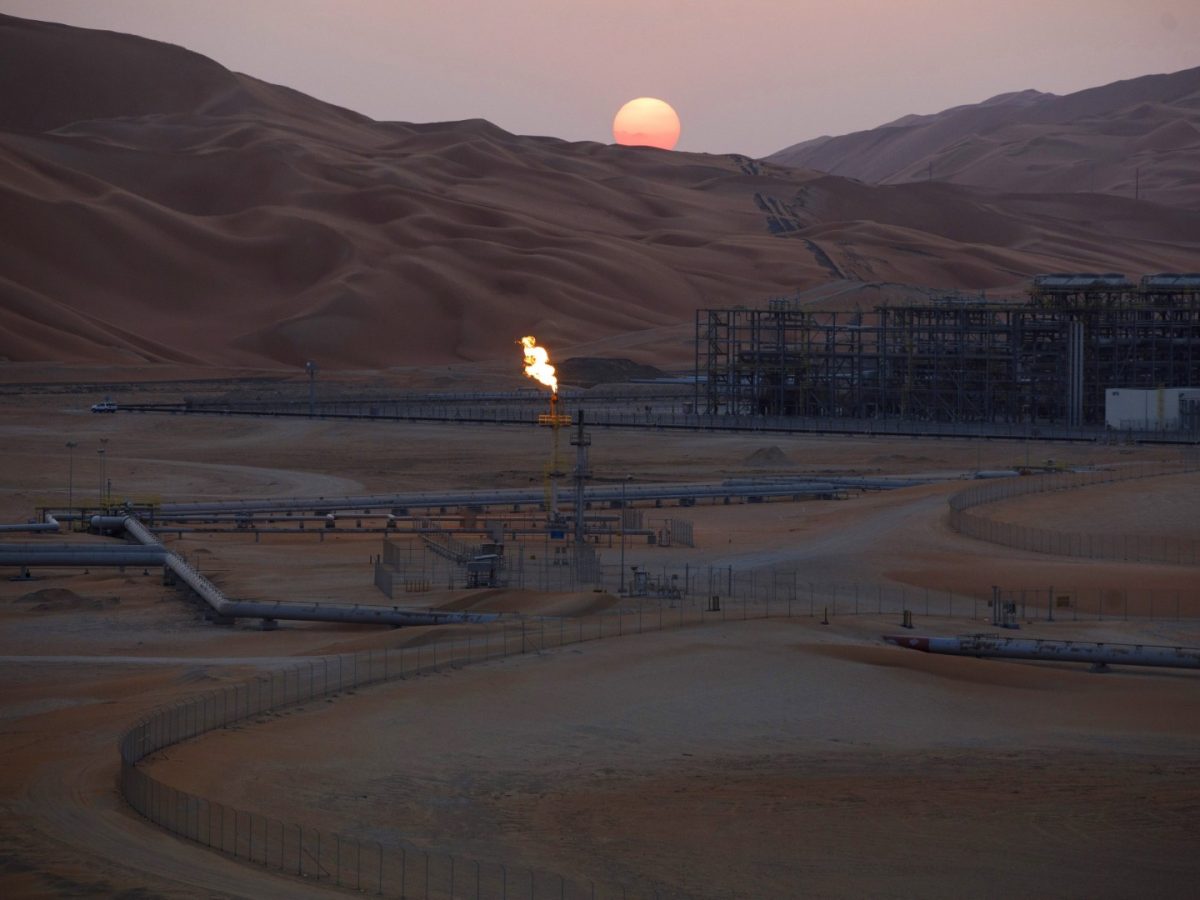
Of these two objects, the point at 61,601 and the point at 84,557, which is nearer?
the point at 61,601

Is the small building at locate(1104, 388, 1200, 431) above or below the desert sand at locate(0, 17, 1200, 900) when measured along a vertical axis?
above

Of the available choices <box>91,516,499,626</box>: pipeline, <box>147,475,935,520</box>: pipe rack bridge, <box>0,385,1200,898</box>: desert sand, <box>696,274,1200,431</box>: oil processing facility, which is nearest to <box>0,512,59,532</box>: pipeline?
<box>147,475,935,520</box>: pipe rack bridge

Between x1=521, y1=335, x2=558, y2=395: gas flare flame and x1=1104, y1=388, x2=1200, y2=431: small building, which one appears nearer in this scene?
x1=521, y1=335, x2=558, y2=395: gas flare flame

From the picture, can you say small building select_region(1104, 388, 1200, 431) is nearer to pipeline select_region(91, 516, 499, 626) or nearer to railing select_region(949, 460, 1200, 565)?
railing select_region(949, 460, 1200, 565)

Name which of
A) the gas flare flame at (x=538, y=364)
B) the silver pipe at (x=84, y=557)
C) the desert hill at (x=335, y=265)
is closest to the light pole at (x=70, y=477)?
the silver pipe at (x=84, y=557)

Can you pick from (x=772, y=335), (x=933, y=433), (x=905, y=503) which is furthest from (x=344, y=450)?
(x=772, y=335)

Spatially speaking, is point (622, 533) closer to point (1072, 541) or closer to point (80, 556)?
point (1072, 541)

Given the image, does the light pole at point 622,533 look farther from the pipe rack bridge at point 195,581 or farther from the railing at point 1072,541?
the railing at point 1072,541

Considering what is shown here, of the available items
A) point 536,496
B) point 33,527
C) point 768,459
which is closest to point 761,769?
point 33,527

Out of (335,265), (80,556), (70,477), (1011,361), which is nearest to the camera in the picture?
(80,556)
